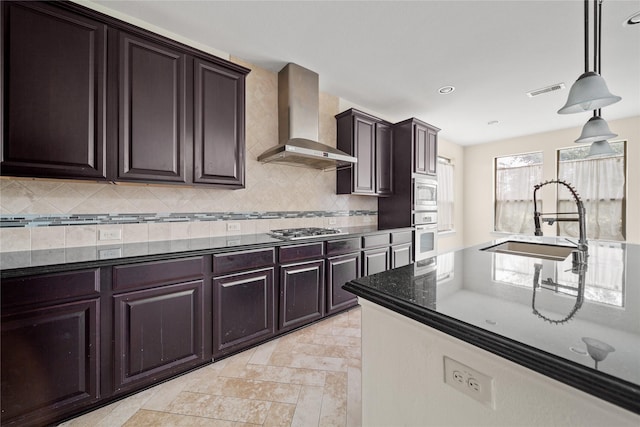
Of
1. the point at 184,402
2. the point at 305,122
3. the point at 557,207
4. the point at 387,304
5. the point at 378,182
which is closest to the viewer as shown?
the point at 387,304

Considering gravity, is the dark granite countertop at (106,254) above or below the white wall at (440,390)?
above

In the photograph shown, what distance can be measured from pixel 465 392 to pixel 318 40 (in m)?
2.67

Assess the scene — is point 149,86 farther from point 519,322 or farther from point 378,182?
point 378,182

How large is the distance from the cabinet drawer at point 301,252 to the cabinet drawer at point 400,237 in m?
1.22

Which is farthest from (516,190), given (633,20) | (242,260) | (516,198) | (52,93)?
(52,93)

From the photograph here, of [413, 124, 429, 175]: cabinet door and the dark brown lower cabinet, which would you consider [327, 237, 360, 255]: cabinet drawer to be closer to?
[413, 124, 429, 175]: cabinet door

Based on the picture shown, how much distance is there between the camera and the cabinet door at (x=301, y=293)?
237 centimetres

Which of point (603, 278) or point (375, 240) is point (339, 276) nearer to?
point (375, 240)

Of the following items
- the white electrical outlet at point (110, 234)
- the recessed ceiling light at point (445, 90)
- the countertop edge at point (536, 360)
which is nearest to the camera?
the countertop edge at point (536, 360)

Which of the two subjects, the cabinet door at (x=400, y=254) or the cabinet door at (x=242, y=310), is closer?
the cabinet door at (x=242, y=310)

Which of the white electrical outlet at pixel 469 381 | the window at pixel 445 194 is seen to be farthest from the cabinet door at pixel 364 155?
the white electrical outlet at pixel 469 381

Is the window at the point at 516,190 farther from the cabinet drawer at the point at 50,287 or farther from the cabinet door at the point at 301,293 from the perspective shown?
the cabinet drawer at the point at 50,287

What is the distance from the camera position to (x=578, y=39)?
2285mm

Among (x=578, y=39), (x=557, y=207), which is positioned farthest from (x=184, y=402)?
(x=557, y=207)
